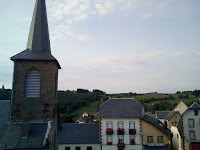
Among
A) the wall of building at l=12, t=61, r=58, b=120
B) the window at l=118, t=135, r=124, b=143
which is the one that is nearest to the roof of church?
the wall of building at l=12, t=61, r=58, b=120

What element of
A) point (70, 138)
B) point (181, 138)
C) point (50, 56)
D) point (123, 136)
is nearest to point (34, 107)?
point (50, 56)

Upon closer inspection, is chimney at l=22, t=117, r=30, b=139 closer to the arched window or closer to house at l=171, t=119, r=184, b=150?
the arched window

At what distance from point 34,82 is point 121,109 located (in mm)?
19703

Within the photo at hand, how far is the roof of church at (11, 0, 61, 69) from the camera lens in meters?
19.3

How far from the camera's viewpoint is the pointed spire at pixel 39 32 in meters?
20.1

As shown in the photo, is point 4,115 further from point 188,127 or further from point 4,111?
point 188,127

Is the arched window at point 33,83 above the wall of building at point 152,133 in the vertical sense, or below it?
above

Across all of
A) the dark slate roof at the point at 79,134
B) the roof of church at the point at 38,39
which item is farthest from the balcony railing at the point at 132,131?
the roof of church at the point at 38,39

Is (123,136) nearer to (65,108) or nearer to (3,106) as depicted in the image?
(3,106)

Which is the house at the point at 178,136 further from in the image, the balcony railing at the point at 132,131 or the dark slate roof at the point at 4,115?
the dark slate roof at the point at 4,115

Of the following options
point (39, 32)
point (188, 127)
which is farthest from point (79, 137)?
point (188, 127)

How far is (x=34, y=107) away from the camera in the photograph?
18547 millimetres

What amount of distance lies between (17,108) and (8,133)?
8.29 feet

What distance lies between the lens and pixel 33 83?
19.2 m
